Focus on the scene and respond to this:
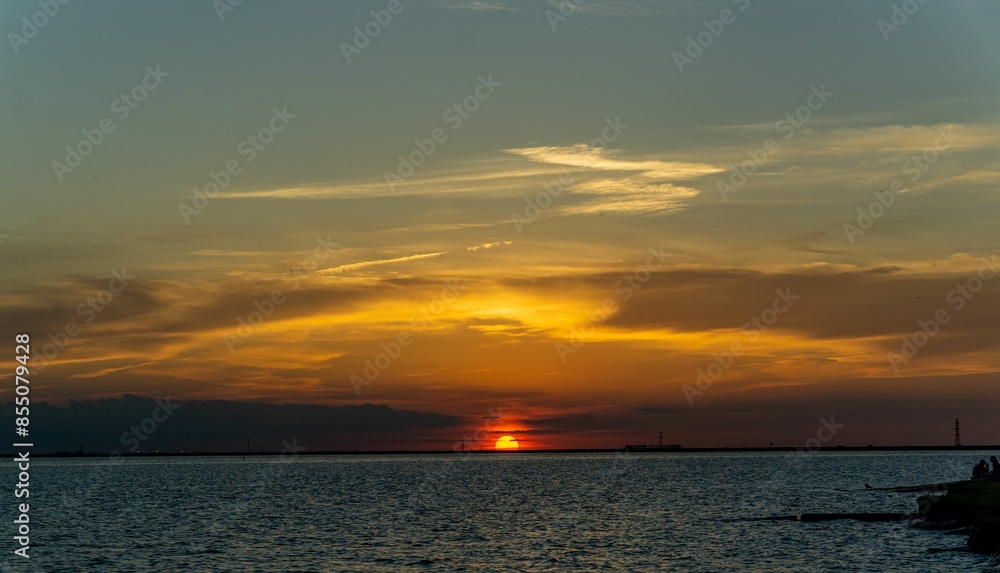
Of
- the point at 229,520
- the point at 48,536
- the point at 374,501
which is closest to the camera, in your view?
the point at 48,536

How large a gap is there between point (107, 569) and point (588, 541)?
33.8m

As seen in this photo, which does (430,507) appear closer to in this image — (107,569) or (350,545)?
(350,545)

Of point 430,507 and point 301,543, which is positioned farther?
point 430,507

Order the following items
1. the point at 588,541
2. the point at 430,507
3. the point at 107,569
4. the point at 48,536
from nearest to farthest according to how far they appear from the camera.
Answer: the point at 107,569 < the point at 588,541 < the point at 48,536 < the point at 430,507

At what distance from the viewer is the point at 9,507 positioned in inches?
4719

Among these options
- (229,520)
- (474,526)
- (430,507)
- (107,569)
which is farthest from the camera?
(430,507)

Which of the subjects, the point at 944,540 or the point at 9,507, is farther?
the point at 9,507

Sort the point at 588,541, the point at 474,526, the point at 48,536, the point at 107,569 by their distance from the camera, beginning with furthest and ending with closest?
the point at 474,526 → the point at 48,536 → the point at 588,541 → the point at 107,569

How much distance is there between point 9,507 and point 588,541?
77.1 meters

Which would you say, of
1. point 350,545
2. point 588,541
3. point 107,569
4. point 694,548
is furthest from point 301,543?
point 694,548

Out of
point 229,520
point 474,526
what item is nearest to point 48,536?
point 229,520

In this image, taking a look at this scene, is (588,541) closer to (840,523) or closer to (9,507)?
(840,523)

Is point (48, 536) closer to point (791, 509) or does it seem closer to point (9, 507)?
point (9, 507)

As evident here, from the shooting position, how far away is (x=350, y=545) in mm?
76188
